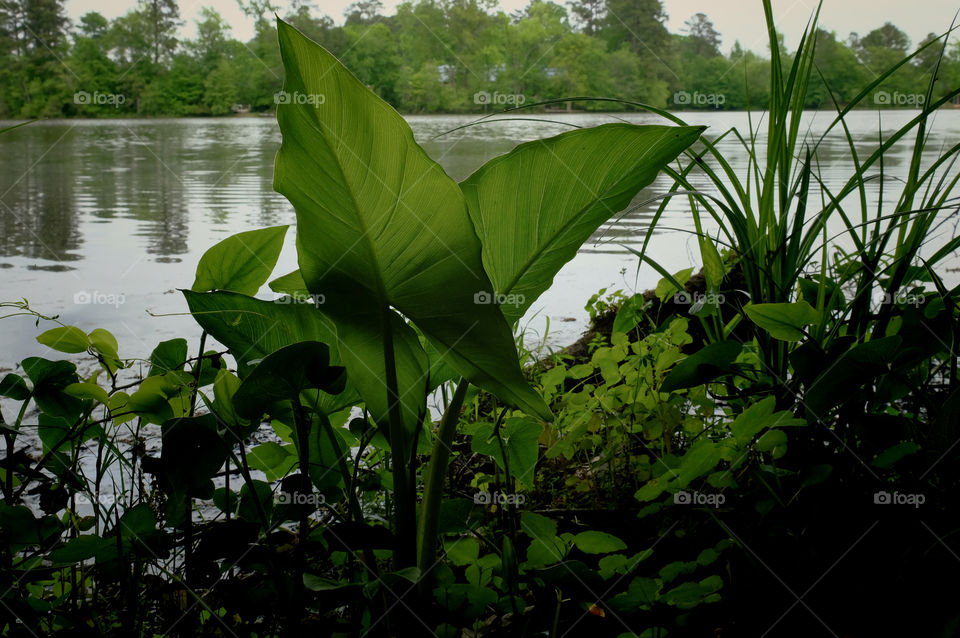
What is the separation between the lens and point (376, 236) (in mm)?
571

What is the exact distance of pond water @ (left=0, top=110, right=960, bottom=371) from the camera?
5.69 feet

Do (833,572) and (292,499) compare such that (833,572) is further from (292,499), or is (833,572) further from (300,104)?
(300,104)

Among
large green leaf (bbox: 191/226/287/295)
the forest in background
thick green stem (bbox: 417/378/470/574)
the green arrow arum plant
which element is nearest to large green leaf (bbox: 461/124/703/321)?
the green arrow arum plant

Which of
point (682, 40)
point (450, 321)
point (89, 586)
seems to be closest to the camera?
point (450, 321)

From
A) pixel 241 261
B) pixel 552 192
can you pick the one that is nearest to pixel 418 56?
pixel 241 261

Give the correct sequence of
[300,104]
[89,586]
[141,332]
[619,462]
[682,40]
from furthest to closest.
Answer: [682,40], [141,332], [619,462], [89,586], [300,104]

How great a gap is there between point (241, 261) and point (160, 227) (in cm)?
226

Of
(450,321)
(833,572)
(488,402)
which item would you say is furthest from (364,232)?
(488,402)

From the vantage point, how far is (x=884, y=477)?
807 mm

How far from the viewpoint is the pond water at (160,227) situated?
1.73m

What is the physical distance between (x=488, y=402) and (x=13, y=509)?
0.98 meters

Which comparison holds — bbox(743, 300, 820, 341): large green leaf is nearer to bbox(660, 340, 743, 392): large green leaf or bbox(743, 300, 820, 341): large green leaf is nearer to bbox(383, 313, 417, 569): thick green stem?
bbox(660, 340, 743, 392): large green leaf

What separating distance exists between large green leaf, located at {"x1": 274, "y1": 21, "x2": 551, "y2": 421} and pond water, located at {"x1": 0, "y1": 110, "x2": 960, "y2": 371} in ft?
0.58

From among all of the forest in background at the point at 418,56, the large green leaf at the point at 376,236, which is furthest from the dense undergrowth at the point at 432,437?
the forest in background at the point at 418,56
